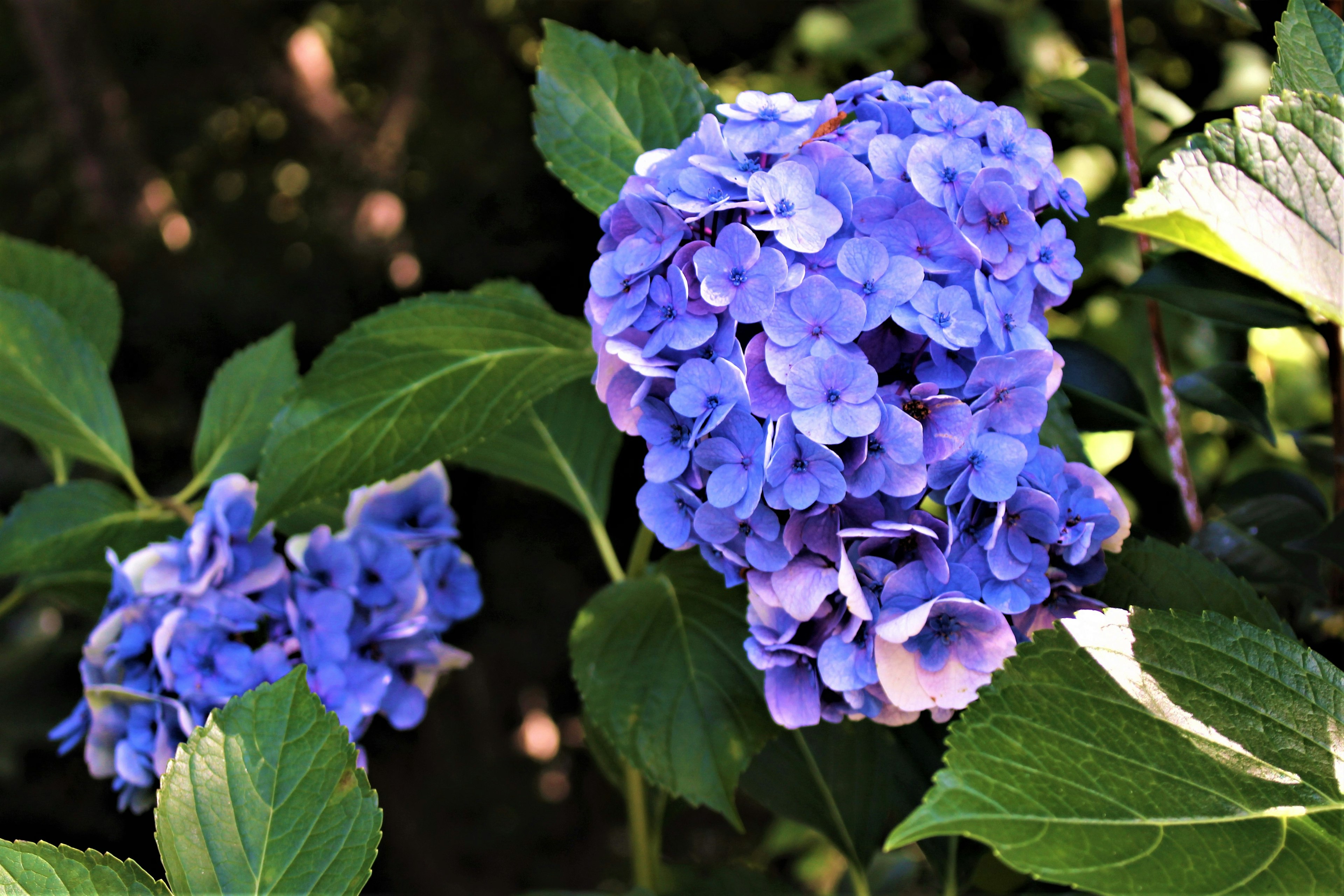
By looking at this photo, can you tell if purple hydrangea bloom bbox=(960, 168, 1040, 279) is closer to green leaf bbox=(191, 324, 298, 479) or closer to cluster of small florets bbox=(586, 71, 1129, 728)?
cluster of small florets bbox=(586, 71, 1129, 728)

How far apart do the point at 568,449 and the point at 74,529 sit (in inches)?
17.4

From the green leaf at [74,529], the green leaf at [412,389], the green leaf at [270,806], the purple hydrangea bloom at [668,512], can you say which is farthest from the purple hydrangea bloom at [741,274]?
the green leaf at [74,529]

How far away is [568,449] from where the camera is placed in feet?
3.02

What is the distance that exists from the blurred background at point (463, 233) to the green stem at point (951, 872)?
0.03m

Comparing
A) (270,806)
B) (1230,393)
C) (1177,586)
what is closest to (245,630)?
(270,806)

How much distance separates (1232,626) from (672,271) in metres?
0.35

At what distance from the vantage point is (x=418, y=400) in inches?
26.8

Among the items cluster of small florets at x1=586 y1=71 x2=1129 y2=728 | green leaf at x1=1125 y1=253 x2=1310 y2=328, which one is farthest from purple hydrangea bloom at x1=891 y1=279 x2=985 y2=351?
green leaf at x1=1125 y1=253 x2=1310 y2=328

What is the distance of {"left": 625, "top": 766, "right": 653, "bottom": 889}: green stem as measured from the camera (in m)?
0.87

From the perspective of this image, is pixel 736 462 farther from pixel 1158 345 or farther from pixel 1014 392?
pixel 1158 345

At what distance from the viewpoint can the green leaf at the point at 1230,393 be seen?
73cm

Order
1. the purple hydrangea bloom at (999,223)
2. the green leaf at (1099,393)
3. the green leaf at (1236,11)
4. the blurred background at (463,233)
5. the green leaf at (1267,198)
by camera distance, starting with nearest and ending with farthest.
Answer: the green leaf at (1267,198) < the purple hydrangea bloom at (999,223) < the green leaf at (1236,11) < the green leaf at (1099,393) < the blurred background at (463,233)

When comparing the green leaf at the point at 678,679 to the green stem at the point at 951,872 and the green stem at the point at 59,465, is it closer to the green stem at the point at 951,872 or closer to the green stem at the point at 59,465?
the green stem at the point at 951,872

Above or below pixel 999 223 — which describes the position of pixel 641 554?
below
